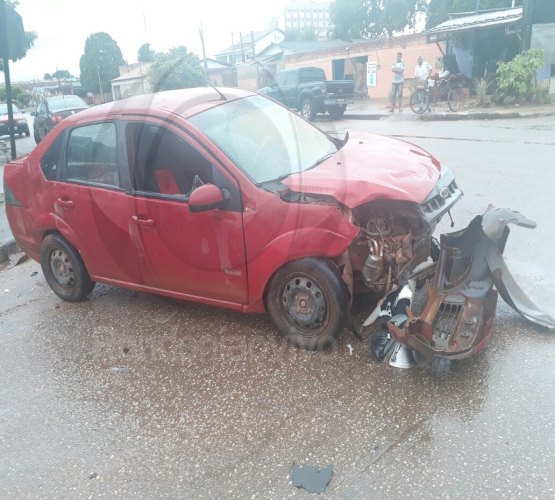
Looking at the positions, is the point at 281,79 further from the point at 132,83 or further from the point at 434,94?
the point at 132,83

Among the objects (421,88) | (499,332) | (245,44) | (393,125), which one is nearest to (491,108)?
(421,88)

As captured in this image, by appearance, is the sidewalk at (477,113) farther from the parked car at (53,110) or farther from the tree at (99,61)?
the tree at (99,61)

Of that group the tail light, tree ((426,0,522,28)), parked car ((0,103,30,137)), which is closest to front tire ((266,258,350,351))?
the tail light

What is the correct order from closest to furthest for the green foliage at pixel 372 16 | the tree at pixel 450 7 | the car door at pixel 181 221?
the car door at pixel 181 221, the tree at pixel 450 7, the green foliage at pixel 372 16

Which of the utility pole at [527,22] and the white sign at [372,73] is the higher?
the utility pole at [527,22]

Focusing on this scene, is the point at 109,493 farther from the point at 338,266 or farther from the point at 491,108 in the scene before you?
the point at 491,108

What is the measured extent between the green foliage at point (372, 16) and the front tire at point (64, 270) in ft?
151

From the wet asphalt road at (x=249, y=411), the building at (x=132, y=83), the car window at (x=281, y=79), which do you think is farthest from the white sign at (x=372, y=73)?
the wet asphalt road at (x=249, y=411)

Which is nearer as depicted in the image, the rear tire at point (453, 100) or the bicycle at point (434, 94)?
the rear tire at point (453, 100)

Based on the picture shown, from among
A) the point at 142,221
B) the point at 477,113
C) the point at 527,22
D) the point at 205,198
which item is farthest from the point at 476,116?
the point at 205,198

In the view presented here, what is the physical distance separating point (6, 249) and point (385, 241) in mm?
5579

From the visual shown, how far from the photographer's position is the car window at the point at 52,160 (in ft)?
14.6

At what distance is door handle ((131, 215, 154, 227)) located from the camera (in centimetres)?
385

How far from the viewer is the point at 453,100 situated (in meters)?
18.7
